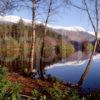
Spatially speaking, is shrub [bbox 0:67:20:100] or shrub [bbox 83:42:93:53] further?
shrub [bbox 83:42:93:53]

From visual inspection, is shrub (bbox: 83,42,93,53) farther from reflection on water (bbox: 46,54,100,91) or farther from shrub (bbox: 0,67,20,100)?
shrub (bbox: 0,67,20,100)

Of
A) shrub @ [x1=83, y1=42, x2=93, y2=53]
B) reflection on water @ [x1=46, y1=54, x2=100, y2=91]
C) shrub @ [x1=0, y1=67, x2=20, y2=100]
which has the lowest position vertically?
shrub @ [x1=83, y1=42, x2=93, y2=53]

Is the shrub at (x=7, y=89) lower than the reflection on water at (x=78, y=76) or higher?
higher

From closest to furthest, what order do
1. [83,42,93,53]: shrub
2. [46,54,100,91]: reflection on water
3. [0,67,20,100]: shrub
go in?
[0,67,20,100]: shrub → [46,54,100,91]: reflection on water → [83,42,93,53]: shrub

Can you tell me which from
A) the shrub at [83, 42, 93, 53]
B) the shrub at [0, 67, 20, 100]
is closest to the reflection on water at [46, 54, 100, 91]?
the shrub at [0, 67, 20, 100]

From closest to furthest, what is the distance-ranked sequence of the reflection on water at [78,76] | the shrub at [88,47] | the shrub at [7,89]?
1. the shrub at [7,89]
2. the reflection on water at [78,76]
3. the shrub at [88,47]

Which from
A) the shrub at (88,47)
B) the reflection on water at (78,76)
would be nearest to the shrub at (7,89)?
the reflection on water at (78,76)

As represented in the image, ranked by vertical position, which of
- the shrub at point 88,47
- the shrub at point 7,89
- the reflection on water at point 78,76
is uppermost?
the shrub at point 7,89

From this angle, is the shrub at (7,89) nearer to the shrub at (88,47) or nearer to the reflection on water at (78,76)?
the reflection on water at (78,76)

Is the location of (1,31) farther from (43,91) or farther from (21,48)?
(43,91)

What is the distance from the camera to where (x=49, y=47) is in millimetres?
85375

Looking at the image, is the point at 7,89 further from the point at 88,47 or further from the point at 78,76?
the point at 88,47

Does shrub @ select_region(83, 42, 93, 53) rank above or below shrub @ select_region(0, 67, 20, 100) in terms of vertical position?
below

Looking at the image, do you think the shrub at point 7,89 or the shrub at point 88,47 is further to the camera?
the shrub at point 88,47
